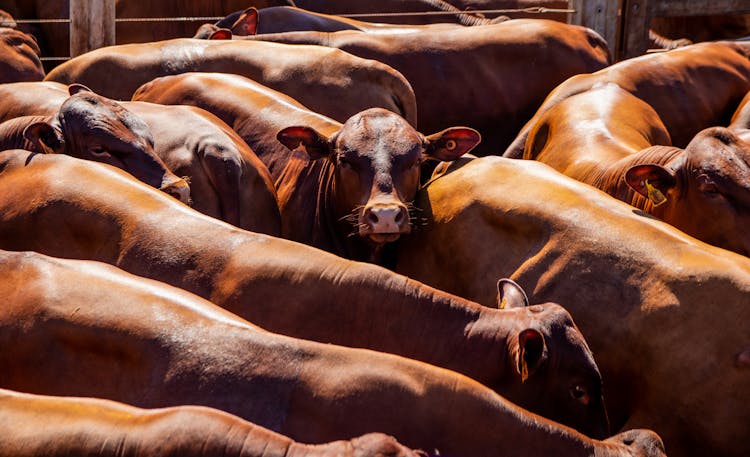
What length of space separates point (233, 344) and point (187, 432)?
89 centimetres

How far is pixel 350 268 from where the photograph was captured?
19.9ft

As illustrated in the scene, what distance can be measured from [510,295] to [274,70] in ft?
13.7

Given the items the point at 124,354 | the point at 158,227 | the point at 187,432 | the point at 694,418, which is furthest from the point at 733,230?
the point at 187,432

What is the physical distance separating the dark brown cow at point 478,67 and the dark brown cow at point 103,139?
351cm

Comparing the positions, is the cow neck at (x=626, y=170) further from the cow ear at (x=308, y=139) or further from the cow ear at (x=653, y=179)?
the cow ear at (x=308, y=139)

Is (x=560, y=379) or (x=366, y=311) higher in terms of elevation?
(x=366, y=311)

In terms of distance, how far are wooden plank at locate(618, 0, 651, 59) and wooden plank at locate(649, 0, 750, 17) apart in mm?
94

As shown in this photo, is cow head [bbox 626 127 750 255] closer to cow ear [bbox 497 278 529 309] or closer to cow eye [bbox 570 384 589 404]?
cow ear [bbox 497 278 529 309]

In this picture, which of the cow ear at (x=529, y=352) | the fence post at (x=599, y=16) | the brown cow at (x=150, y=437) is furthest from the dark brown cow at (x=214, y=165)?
the fence post at (x=599, y=16)

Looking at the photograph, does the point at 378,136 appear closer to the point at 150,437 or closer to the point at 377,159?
the point at 377,159

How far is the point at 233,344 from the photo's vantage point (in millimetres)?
5074

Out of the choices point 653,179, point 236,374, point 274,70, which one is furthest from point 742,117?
point 236,374

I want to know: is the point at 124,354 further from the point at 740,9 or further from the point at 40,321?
the point at 740,9

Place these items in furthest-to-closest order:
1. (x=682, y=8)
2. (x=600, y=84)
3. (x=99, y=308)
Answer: (x=682, y=8) < (x=600, y=84) < (x=99, y=308)
